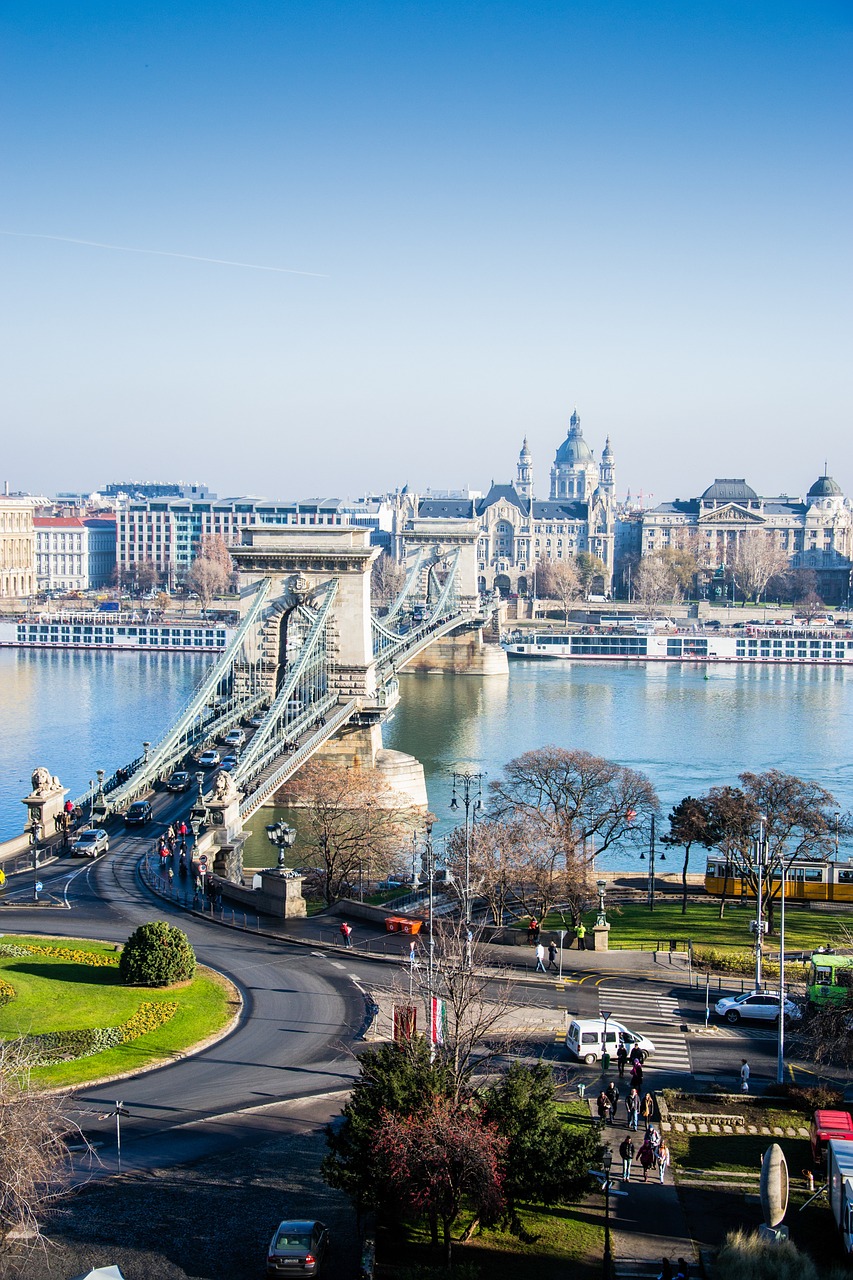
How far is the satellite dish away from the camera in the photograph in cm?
1612

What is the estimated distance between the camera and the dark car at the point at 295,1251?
1518 cm

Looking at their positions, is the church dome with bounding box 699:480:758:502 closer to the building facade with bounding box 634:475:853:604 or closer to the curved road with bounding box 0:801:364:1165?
the building facade with bounding box 634:475:853:604

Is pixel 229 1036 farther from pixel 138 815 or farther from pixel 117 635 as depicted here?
pixel 117 635

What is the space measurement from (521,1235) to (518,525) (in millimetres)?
160688

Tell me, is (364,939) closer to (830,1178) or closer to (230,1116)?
(230,1116)

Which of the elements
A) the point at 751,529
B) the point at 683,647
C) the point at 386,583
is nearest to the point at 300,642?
the point at 683,647

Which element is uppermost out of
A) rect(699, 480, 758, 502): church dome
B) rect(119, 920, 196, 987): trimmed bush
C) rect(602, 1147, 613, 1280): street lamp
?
rect(699, 480, 758, 502): church dome

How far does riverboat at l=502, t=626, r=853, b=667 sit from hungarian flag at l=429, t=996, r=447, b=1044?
9887cm

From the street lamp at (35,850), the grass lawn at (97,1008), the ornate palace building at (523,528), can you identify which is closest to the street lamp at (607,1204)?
the grass lawn at (97,1008)

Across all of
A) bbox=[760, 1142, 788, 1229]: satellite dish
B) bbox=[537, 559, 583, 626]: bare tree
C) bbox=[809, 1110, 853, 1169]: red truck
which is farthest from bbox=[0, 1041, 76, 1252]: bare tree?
bbox=[537, 559, 583, 626]: bare tree

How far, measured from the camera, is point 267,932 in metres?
28.8

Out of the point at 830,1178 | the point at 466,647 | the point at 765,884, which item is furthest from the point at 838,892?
the point at 466,647

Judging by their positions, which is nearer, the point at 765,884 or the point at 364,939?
the point at 364,939

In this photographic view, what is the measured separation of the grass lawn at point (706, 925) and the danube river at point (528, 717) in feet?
45.2
